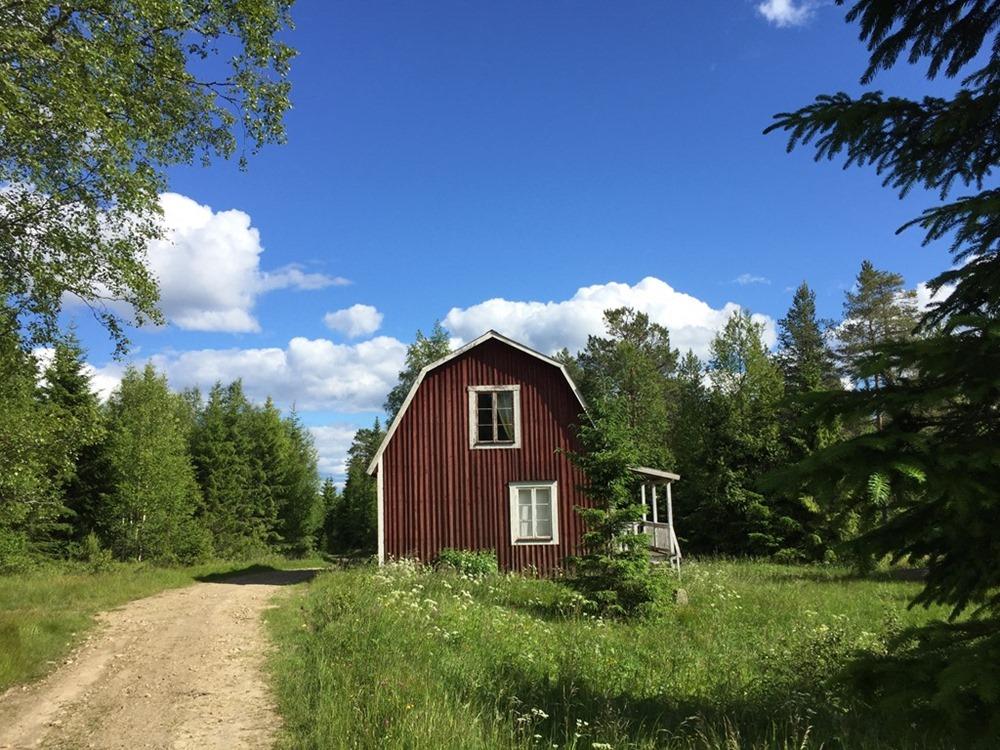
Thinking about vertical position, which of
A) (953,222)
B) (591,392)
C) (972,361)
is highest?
(591,392)

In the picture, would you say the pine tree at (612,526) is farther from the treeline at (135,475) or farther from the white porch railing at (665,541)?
the treeline at (135,475)

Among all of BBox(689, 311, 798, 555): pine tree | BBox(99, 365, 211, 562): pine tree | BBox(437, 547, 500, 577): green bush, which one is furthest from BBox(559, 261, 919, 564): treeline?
BBox(99, 365, 211, 562): pine tree

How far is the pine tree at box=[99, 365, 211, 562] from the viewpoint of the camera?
2950 centimetres

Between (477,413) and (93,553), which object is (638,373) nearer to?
(477,413)

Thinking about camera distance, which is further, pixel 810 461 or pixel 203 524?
pixel 203 524

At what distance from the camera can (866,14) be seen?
502cm

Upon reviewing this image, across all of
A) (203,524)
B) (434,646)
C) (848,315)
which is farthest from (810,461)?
(848,315)

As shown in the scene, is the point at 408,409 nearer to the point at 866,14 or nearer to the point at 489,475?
the point at 489,475

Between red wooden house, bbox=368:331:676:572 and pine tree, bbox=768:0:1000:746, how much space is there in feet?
50.8

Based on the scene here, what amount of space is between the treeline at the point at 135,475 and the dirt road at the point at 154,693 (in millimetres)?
3636

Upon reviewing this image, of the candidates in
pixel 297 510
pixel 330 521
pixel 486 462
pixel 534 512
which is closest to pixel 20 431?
pixel 486 462

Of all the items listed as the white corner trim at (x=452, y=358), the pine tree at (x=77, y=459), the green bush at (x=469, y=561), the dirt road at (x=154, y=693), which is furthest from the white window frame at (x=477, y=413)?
the pine tree at (x=77, y=459)

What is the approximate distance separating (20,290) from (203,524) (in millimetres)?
30517

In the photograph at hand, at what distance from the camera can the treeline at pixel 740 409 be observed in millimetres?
29469
